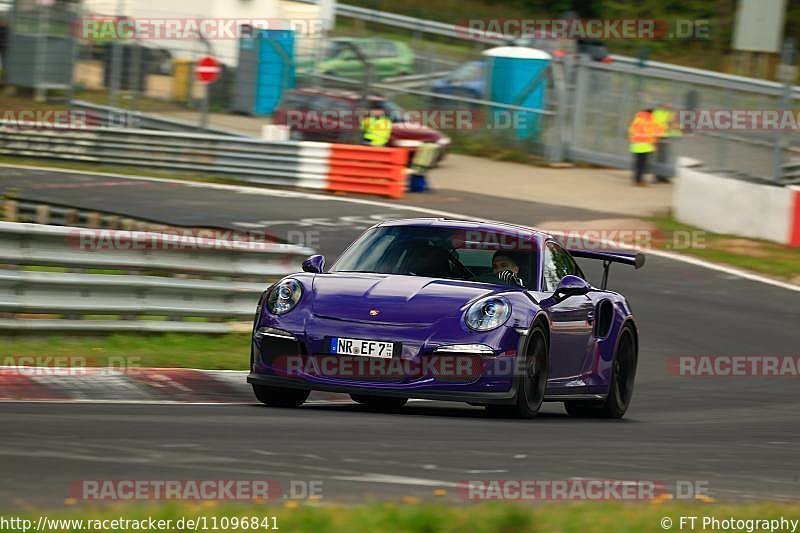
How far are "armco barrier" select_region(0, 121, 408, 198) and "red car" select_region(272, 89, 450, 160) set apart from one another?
1821mm

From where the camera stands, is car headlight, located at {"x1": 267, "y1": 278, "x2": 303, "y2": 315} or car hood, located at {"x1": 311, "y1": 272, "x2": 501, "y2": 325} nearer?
car hood, located at {"x1": 311, "y1": 272, "x2": 501, "y2": 325}

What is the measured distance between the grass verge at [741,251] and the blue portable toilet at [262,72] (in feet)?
34.3

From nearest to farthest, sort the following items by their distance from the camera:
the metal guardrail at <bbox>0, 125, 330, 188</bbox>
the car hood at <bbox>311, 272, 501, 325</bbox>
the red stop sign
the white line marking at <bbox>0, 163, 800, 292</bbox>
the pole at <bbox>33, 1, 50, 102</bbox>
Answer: the car hood at <bbox>311, 272, 501, 325</bbox>
the white line marking at <bbox>0, 163, 800, 292</bbox>
the metal guardrail at <bbox>0, 125, 330, 188</bbox>
the red stop sign
the pole at <bbox>33, 1, 50, 102</bbox>

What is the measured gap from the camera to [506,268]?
376 inches

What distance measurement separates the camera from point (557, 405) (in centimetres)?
1200

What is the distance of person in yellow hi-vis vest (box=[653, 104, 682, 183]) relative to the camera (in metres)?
29.7

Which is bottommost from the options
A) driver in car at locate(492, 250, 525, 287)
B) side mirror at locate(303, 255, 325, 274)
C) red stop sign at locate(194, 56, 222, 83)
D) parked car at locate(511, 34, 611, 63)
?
side mirror at locate(303, 255, 325, 274)

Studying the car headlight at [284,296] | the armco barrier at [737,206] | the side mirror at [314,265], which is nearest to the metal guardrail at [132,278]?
the side mirror at [314,265]

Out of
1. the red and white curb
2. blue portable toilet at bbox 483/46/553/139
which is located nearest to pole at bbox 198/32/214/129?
blue portable toilet at bbox 483/46/553/139

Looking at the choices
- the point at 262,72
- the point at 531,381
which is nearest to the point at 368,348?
the point at 531,381

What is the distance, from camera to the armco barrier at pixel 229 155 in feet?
87.9

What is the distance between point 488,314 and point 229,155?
1975cm

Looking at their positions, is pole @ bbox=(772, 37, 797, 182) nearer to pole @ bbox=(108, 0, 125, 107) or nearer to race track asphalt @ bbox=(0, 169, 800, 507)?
race track asphalt @ bbox=(0, 169, 800, 507)

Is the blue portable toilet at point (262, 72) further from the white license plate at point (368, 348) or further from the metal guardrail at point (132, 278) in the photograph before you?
the white license plate at point (368, 348)
